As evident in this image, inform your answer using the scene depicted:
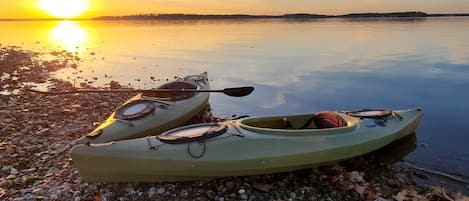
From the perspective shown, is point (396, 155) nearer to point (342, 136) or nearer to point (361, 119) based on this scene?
point (361, 119)

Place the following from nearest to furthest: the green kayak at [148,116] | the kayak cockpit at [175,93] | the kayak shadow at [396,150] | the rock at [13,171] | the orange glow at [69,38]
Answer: the rock at [13,171], the green kayak at [148,116], the kayak shadow at [396,150], the kayak cockpit at [175,93], the orange glow at [69,38]

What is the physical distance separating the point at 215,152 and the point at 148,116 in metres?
2.57

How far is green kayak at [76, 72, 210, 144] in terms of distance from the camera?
7.26 meters

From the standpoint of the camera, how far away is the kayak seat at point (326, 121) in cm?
781

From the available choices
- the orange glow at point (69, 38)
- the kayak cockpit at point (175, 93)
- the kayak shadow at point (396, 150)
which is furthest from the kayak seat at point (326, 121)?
the orange glow at point (69, 38)

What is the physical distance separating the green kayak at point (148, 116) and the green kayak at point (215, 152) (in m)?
0.95

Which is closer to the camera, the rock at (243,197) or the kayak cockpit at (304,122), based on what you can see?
the rock at (243,197)

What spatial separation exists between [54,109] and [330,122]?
7337 millimetres

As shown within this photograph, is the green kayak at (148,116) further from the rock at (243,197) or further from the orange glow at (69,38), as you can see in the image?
the orange glow at (69,38)

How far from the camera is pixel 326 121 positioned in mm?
8039

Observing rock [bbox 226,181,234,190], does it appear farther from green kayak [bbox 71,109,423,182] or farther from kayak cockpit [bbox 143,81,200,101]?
kayak cockpit [bbox 143,81,200,101]

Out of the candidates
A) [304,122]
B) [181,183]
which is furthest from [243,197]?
[304,122]

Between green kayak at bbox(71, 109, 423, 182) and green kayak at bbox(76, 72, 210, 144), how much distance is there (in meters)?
0.95

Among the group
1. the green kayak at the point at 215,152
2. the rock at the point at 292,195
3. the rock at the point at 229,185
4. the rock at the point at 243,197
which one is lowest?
the rock at the point at 292,195
